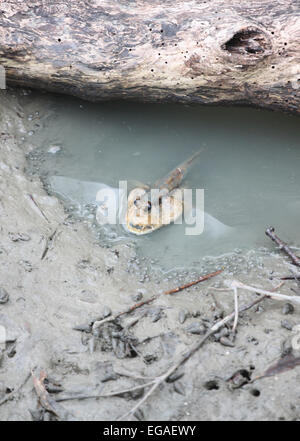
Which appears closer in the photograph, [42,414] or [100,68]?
[42,414]

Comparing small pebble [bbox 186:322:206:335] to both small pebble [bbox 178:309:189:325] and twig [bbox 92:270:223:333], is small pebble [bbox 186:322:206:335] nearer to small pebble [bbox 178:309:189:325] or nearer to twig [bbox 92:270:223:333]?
small pebble [bbox 178:309:189:325]

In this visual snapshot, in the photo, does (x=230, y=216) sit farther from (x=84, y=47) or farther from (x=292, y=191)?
(x=84, y=47)

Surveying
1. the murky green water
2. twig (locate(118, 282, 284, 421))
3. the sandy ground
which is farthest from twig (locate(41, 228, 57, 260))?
twig (locate(118, 282, 284, 421))

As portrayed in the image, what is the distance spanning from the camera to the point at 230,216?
4164 mm

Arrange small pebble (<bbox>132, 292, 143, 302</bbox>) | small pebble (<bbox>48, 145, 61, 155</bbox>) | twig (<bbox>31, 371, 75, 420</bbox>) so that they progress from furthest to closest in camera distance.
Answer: small pebble (<bbox>48, 145, 61, 155</bbox>) < small pebble (<bbox>132, 292, 143, 302</bbox>) < twig (<bbox>31, 371, 75, 420</bbox>)

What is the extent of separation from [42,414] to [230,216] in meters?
2.62

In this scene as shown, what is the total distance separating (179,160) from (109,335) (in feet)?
8.07

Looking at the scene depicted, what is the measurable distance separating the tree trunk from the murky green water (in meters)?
0.71

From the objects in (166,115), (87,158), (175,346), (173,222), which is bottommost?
(175,346)

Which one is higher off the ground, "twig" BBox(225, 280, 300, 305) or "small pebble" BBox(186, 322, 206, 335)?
"twig" BBox(225, 280, 300, 305)

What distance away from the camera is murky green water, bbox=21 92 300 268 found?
399 centimetres

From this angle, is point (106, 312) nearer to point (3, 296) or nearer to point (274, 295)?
point (3, 296)

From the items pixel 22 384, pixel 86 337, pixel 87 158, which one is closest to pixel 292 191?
pixel 87 158

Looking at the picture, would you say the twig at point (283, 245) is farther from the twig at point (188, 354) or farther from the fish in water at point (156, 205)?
the fish in water at point (156, 205)
